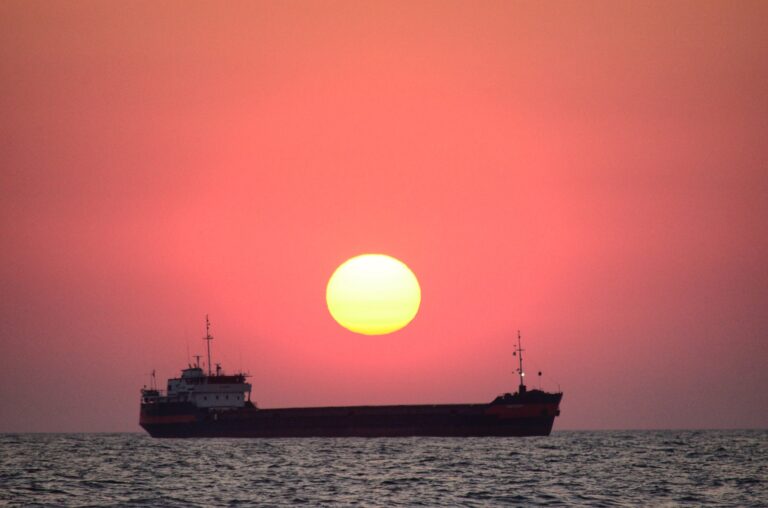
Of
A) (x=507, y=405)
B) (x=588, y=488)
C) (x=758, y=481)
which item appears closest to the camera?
(x=588, y=488)

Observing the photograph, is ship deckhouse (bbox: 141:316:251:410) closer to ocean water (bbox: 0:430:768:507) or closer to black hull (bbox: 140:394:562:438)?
black hull (bbox: 140:394:562:438)

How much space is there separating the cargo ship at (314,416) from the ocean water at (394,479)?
2431 cm

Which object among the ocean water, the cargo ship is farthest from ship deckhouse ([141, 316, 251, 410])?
the ocean water

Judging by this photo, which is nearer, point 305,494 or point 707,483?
point 305,494

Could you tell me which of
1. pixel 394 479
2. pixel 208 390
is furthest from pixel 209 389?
pixel 394 479

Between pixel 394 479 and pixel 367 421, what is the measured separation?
209 ft

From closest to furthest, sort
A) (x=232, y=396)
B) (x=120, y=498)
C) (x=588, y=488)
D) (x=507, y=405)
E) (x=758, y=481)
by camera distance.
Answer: (x=120, y=498), (x=588, y=488), (x=758, y=481), (x=507, y=405), (x=232, y=396)

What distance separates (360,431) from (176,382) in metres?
30.7

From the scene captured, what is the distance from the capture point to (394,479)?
5994 centimetres

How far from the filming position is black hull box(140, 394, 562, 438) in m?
117

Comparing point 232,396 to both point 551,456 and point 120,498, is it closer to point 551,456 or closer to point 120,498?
point 551,456

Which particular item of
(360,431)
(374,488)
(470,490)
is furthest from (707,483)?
(360,431)

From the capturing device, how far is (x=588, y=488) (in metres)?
→ 55.2

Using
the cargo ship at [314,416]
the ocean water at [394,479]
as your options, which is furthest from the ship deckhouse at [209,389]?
the ocean water at [394,479]
